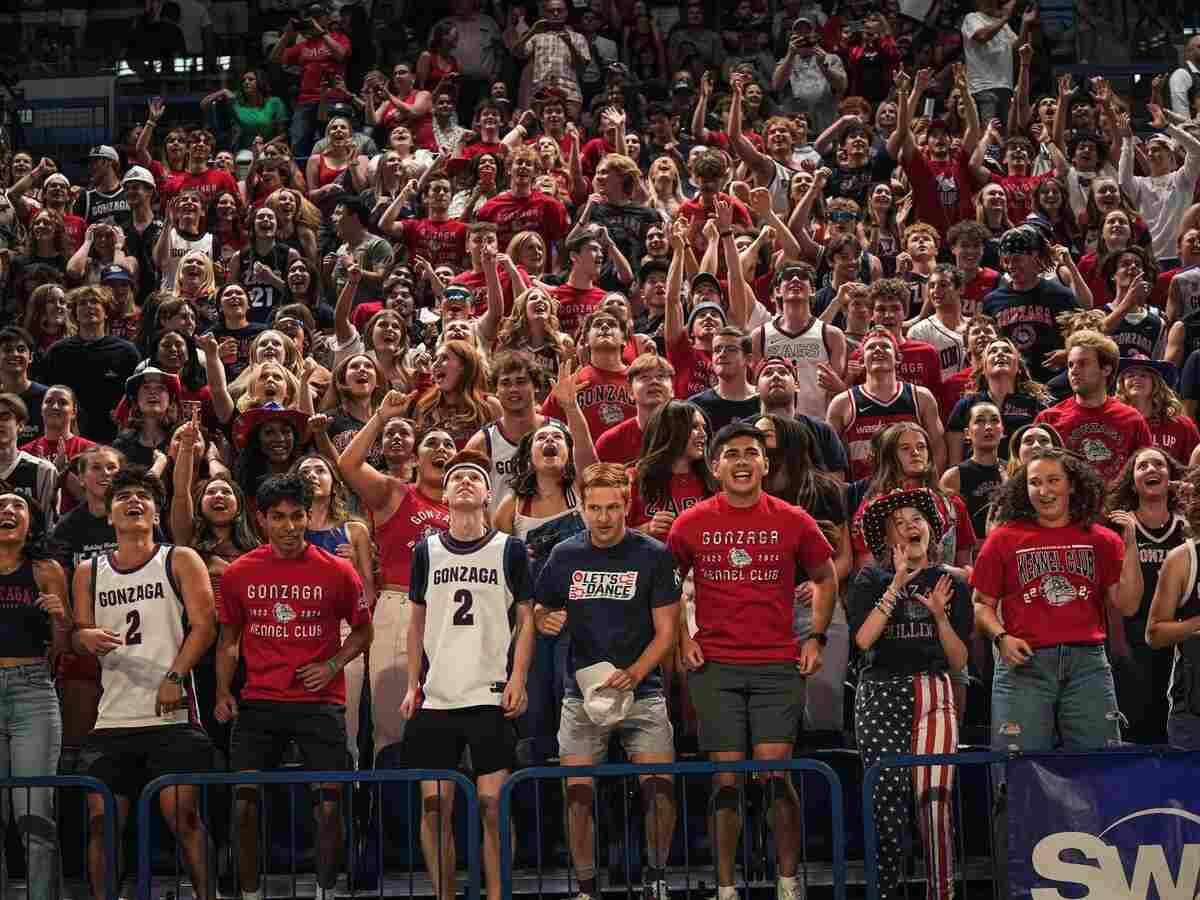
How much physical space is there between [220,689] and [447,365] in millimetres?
2469

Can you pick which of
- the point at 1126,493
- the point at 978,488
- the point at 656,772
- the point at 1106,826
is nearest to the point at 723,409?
the point at 978,488

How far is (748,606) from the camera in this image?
298 inches

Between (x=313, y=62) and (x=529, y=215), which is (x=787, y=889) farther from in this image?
(x=313, y=62)

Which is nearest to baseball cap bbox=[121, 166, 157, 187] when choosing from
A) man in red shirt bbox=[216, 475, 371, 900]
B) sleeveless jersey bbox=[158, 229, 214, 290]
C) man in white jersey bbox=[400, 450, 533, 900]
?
sleeveless jersey bbox=[158, 229, 214, 290]

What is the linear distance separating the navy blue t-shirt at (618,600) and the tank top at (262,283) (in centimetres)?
545

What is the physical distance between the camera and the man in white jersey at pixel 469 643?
7531 millimetres

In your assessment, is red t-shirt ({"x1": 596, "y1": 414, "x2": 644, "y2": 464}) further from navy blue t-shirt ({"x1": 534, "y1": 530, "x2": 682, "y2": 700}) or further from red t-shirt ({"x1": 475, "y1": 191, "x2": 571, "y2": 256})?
red t-shirt ({"x1": 475, "y1": 191, "x2": 571, "y2": 256})

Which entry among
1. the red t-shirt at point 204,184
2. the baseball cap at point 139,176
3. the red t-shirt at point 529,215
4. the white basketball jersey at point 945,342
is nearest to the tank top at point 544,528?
the white basketball jersey at point 945,342

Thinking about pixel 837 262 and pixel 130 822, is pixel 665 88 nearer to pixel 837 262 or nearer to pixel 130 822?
pixel 837 262

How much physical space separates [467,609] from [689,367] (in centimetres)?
341

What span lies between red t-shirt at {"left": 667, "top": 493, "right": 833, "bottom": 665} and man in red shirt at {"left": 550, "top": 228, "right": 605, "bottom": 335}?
403 centimetres

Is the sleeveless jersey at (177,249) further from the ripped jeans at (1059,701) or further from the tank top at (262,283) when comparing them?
the ripped jeans at (1059,701)

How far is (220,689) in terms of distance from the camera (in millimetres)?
7957

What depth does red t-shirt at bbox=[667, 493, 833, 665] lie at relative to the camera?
754cm
